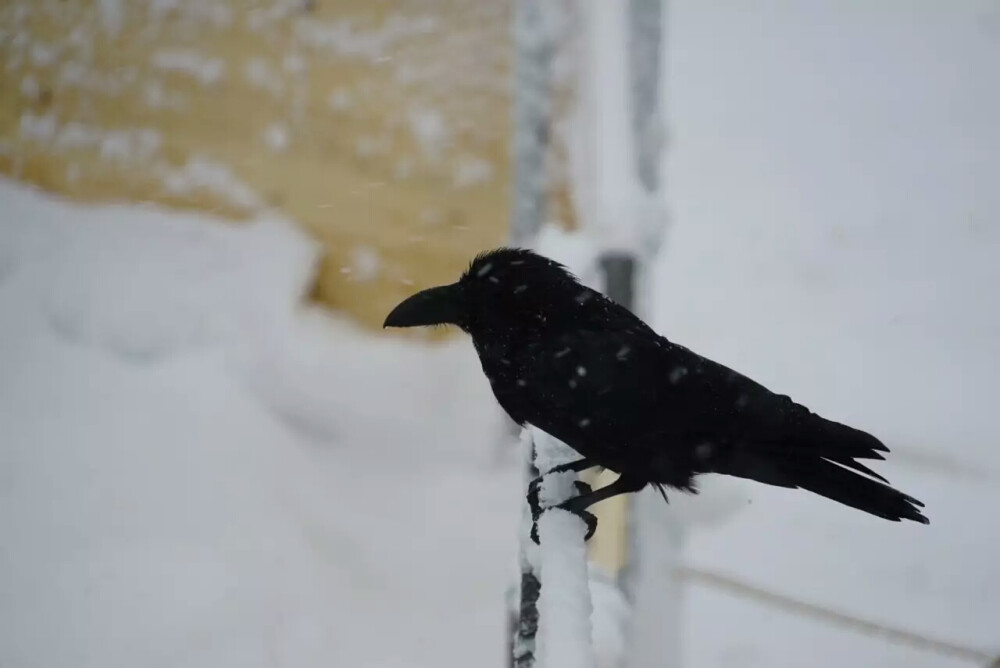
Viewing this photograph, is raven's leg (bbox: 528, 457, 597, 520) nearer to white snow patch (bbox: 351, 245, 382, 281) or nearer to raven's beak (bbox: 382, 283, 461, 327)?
raven's beak (bbox: 382, 283, 461, 327)

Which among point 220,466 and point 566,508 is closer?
point 566,508

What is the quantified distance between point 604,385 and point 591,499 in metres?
0.10

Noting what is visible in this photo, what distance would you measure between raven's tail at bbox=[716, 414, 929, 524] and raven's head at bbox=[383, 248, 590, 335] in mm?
223

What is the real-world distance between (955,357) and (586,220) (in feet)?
2.00

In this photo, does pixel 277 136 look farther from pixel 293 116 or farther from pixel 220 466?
pixel 220 466

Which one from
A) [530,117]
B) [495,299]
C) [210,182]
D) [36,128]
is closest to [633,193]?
[530,117]

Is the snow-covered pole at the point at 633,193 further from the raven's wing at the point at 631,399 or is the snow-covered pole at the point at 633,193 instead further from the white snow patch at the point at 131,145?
the white snow patch at the point at 131,145

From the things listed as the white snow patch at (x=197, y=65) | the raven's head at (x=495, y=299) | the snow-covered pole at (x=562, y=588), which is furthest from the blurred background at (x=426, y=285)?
the snow-covered pole at (x=562, y=588)

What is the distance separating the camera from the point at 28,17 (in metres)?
1.37

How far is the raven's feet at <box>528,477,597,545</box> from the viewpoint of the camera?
0.66 meters

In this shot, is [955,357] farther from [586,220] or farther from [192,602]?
[192,602]

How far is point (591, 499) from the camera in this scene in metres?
0.67

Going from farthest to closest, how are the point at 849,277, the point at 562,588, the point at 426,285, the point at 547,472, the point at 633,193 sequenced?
1. the point at 849,277
2. the point at 426,285
3. the point at 633,193
4. the point at 547,472
5. the point at 562,588

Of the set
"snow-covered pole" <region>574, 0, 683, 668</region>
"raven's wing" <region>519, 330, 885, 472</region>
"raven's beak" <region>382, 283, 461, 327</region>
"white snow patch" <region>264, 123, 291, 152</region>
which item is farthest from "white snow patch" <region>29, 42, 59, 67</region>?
"raven's wing" <region>519, 330, 885, 472</region>
